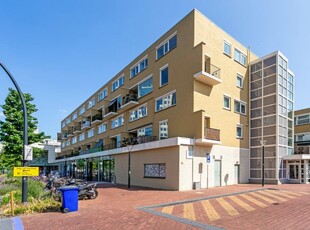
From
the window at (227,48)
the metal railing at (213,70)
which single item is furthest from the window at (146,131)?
the window at (227,48)

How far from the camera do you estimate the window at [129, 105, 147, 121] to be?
89.2 ft

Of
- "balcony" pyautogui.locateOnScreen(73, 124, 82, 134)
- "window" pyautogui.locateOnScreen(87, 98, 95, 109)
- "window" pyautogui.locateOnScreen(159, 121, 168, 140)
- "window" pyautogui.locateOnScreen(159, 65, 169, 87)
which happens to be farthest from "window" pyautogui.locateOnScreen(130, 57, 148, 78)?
"balcony" pyautogui.locateOnScreen(73, 124, 82, 134)

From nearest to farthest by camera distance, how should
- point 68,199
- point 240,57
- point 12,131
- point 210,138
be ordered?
point 68,199 < point 210,138 < point 12,131 < point 240,57

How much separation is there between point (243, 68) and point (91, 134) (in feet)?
97.3

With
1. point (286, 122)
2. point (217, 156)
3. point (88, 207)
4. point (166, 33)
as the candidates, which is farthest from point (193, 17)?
point (88, 207)

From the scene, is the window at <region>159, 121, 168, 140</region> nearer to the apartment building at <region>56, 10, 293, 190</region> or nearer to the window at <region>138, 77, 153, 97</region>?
the apartment building at <region>56, 10, 293, 190</region>

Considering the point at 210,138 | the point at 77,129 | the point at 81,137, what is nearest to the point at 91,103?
the point at 77,129

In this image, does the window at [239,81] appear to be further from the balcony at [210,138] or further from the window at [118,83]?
the window at [118,83]

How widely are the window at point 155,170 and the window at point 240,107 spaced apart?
1012 cm

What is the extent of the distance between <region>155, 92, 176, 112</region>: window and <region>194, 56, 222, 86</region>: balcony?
123 inches

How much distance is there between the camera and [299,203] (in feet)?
39.8

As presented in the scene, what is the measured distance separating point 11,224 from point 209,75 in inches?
663

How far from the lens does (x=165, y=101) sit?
2377 cm

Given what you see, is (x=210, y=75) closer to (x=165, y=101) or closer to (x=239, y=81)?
(x=165, y=101)
